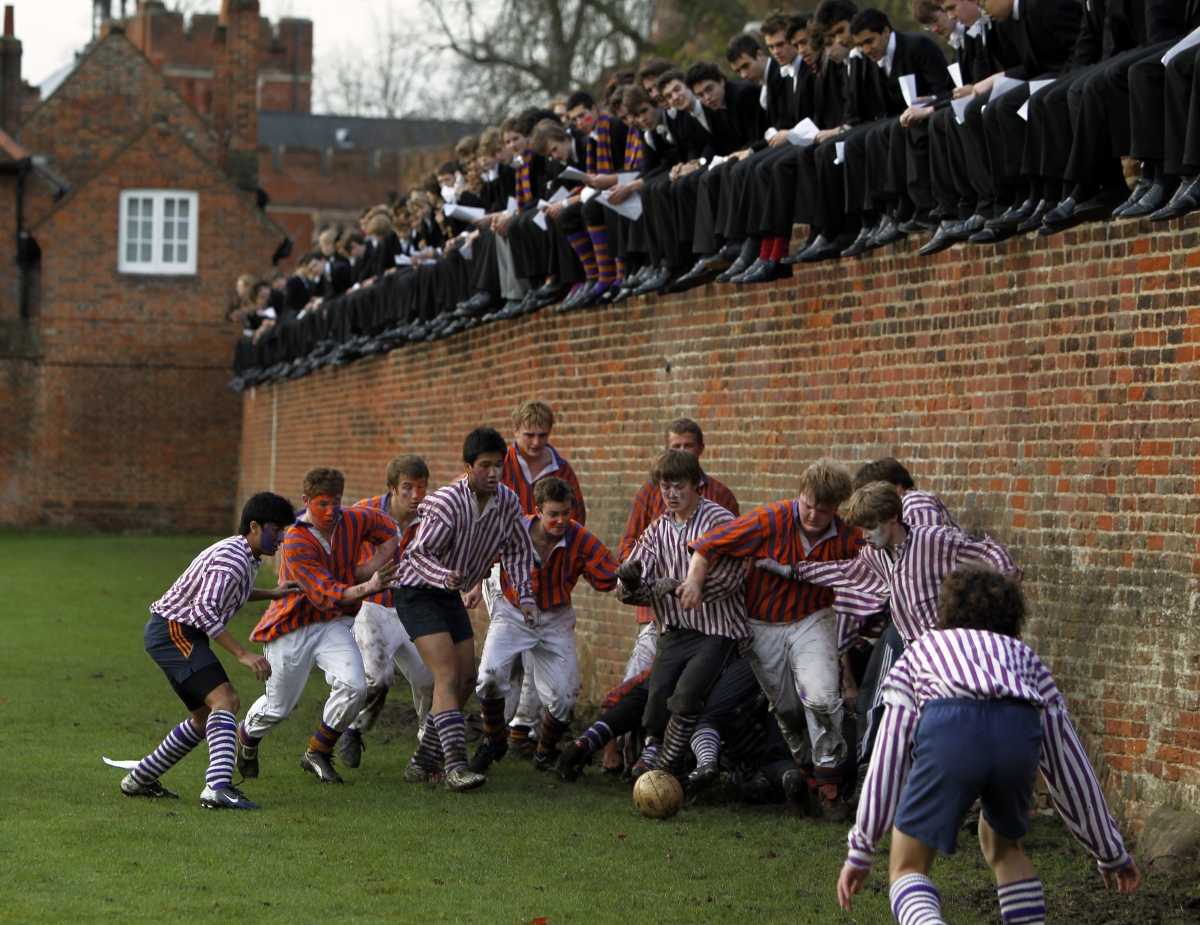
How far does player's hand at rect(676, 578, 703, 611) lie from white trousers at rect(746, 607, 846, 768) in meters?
0.56

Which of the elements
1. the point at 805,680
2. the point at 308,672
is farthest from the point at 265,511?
the point at 805,680

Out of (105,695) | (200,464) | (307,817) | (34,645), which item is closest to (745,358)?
(307,817)

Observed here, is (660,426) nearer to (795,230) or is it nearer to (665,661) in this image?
(795,230)

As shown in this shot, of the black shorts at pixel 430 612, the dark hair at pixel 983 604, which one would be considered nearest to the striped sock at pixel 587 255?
the black shorts at pixel 430 612

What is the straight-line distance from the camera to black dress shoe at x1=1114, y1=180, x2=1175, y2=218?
276 inches

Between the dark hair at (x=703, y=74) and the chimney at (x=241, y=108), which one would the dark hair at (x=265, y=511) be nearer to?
the dark hair at (x=703, y=74)

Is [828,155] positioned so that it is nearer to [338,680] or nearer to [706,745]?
[706,745]

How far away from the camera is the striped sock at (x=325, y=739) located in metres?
8.95

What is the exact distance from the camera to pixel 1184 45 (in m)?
6.81

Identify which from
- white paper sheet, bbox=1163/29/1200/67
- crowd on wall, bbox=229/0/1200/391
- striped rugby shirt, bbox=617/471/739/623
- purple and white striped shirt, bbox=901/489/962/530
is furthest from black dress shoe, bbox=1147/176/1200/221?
striped rugby shirt, bbox=617/471/739/623

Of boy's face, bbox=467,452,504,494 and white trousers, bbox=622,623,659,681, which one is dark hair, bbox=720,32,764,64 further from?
white trousers, bbox=622,623,659,681

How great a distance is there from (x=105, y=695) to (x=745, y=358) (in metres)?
5.48

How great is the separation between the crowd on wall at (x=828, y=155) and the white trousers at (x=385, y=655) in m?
3.22

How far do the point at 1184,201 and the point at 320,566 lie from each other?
4837 mm
